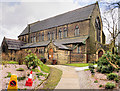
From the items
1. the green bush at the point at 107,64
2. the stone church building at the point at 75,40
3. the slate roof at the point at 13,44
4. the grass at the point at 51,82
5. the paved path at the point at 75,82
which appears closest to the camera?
the paved path at the point at 75,82

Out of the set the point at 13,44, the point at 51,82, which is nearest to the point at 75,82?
the point at 51,82

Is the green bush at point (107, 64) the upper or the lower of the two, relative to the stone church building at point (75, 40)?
lower

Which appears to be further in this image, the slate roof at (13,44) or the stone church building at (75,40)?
→ the slate roof at (13,44)

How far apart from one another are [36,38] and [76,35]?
19.1m

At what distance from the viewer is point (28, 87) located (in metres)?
7.61

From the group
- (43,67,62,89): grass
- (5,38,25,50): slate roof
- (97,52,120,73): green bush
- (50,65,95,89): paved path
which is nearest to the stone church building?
(5,38,25,50): slate roof

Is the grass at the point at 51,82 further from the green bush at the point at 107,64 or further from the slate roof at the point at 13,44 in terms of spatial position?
the slate roof at the point at 13,44

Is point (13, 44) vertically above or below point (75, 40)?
above

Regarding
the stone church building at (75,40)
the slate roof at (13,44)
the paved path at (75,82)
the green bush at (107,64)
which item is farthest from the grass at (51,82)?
the slate roof at (13,44)

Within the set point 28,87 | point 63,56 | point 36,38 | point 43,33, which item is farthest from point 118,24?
point 36,38

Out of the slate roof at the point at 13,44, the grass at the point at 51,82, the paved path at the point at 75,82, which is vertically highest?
the slate roof at the point at 13,44

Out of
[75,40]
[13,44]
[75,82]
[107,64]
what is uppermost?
[13,44]

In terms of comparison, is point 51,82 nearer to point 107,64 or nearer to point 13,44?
point 107,64

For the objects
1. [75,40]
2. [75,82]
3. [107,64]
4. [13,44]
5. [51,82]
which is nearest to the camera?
[75,82]
